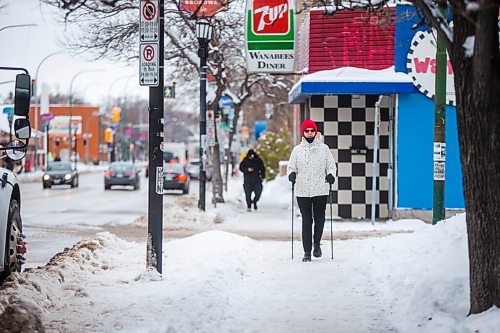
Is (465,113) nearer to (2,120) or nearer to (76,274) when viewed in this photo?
(76,274)

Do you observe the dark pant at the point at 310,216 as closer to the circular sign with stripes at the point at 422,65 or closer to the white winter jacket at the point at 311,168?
the white winter jacket at the point at 311,168

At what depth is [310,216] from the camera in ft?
38.7

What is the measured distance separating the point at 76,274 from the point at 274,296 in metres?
2.31

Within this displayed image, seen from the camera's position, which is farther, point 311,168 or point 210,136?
point 210,136

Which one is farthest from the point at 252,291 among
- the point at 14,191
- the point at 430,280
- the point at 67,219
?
the point at 67,219

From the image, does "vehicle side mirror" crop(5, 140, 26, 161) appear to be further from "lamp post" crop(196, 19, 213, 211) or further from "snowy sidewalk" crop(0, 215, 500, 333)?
"lamp post" crop(196, 19, 213, 211)

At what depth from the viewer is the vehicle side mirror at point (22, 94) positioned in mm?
8289

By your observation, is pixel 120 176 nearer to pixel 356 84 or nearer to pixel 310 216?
pixel 356 84

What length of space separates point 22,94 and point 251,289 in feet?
11.1

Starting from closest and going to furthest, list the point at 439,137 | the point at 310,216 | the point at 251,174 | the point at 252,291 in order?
the point at 252,291
the point at 310,216
the point at 439,137
the point at 251,174

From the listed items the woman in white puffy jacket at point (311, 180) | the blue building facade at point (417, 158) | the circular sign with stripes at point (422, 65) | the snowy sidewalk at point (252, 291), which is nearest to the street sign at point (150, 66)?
the snowy sidewalk at point (252, 291)

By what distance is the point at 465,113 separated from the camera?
6.77 m

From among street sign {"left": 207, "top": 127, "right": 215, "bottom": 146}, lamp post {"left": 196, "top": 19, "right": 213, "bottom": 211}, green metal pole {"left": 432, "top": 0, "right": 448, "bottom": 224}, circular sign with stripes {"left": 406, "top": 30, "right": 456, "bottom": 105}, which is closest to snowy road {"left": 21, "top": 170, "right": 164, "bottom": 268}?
lamp post {"left": 196, "top": 19, "right": 213, "bottom": 211}

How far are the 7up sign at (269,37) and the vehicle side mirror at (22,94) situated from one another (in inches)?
416
